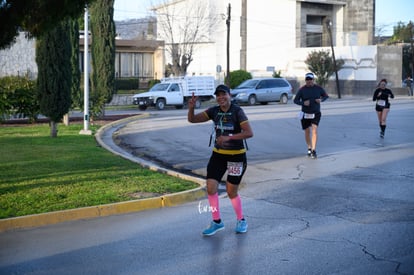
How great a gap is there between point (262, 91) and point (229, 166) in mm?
34634

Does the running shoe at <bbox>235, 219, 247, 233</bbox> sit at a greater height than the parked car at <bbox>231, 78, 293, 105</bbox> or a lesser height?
lesser

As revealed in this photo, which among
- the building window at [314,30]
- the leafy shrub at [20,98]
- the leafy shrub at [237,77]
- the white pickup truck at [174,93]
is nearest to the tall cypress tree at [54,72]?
the leafy shrub at [20,98]

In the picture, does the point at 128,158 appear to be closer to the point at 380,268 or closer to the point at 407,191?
the point at 407,191

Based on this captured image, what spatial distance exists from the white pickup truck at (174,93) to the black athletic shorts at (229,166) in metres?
30.1

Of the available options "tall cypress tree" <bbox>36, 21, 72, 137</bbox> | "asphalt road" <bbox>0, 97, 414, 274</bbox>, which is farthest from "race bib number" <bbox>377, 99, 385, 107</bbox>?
"tall cypress tree" <bbox>36, 21, 72, 137</bbox>

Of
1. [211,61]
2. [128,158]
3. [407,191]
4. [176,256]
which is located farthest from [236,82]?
[176,256]

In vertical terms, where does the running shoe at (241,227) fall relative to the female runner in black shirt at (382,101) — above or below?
below

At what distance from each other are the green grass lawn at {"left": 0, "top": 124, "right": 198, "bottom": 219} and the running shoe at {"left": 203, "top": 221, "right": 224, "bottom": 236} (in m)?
2.27

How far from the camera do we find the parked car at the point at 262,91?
41544 mm

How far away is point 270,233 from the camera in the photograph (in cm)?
809

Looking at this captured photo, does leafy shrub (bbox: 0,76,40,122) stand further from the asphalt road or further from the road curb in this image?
the road curb

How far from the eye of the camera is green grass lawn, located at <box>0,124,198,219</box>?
9.74 meters

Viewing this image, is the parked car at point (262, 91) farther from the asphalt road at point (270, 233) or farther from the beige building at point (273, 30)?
the asphalt road at point (270, 233)

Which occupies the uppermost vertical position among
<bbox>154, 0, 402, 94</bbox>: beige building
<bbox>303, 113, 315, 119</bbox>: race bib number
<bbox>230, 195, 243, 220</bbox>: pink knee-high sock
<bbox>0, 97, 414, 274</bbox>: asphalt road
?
<bbox>154, 0, 402, 94</bbox>: beige building
